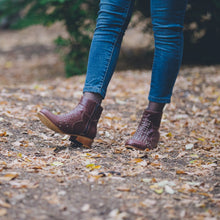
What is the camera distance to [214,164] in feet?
6.31

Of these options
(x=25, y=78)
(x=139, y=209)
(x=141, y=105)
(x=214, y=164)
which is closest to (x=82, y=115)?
(x=139, y=209)

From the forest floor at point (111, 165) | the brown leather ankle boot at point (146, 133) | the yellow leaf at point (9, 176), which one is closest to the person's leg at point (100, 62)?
the forest floor at point (111, 165)

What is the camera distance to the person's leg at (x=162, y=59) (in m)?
1.93

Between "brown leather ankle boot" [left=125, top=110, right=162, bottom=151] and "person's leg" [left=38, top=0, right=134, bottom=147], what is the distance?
0.98ft

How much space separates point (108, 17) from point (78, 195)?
107 centimetres

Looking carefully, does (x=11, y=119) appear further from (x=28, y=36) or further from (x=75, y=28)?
(x=28, y=36)

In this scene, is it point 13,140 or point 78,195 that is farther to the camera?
point 13,140

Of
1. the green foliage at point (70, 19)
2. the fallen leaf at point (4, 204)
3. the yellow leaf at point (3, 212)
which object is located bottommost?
the yellow leaf at point (3, 212)

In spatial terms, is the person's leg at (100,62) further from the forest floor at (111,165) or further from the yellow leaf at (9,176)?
the yellow leaf at (9,176)

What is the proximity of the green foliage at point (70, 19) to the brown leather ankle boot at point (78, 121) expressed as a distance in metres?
3.11

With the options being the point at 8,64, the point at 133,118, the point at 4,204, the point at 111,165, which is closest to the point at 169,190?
the point at 111,165

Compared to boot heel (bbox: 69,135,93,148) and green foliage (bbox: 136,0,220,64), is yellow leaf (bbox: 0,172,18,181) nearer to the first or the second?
boot heel (bbox: 69,135,93,148)

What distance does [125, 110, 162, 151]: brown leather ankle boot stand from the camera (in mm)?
2080

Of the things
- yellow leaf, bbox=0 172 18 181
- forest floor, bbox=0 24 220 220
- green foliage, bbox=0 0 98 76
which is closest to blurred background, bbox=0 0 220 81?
green foliage, bbox=0 0 98 76
